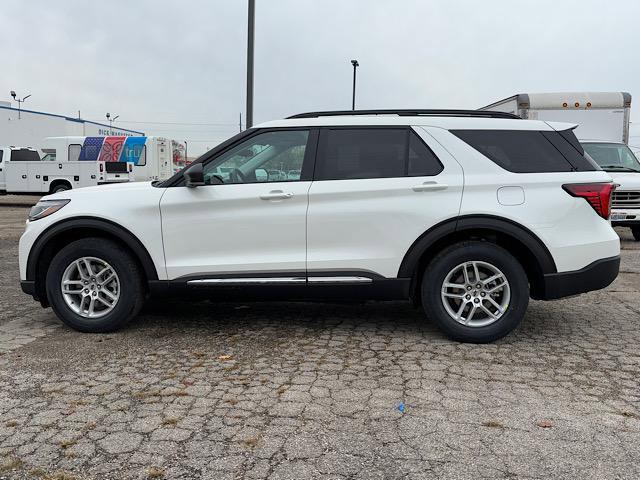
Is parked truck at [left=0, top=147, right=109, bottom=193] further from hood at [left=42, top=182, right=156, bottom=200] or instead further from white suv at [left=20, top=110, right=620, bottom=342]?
white suv at [left=20, top=110, right=620, bottom=342]

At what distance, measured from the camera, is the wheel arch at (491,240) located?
4.39 m

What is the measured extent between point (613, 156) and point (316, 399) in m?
10.1

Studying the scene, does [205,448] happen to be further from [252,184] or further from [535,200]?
[535,200]

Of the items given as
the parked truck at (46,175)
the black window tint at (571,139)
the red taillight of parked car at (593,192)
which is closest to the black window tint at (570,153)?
the black window tint at (571,139)

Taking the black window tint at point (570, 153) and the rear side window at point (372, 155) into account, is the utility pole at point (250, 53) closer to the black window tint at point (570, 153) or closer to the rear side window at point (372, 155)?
the rear side window at point (372, 155)

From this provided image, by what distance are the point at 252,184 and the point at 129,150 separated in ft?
62.5

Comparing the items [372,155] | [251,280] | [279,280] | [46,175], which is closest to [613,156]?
[372,155]

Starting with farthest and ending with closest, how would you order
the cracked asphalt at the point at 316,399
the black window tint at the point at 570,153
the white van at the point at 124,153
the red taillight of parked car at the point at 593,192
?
the white van at the point at 124,153, the black window tint at the point at 570,153, the red taillight of parked car at the point at 593,192, the cracked asphalt at the point at 316,399

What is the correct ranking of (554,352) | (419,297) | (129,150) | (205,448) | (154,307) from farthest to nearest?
(129,150)
(154,307)
(419,297)
(554,352)
(205,448)

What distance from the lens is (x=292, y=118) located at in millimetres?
4879

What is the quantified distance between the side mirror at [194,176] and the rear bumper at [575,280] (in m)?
2.79

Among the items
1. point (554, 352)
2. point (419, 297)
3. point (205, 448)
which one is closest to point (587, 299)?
point (554, 352)

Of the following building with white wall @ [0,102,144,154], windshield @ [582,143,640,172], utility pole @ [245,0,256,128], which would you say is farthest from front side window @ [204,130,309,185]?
building with white wall @ [0,102,144,154]

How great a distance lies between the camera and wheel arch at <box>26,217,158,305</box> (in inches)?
183
